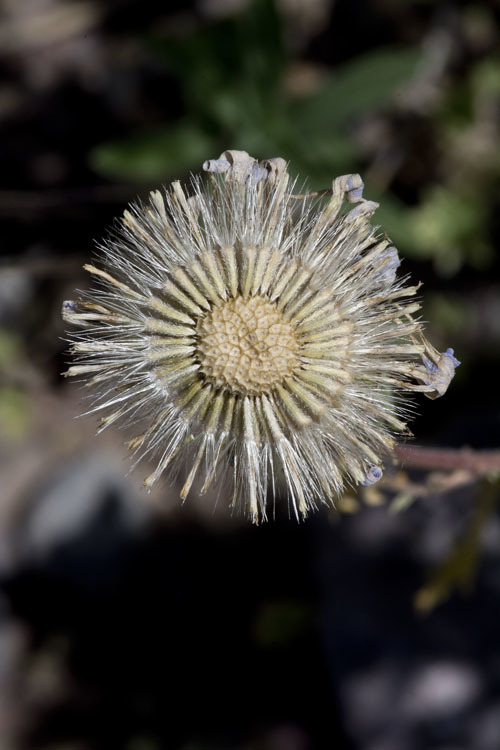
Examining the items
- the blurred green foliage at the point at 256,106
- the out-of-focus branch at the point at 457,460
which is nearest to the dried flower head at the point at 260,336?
the out-of-focus branch at the point at 457,460

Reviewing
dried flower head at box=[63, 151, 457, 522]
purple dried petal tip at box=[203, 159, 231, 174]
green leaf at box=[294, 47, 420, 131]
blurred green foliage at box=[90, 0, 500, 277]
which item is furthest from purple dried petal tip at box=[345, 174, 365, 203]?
green leaf at box=[294, 47, 420, 131]

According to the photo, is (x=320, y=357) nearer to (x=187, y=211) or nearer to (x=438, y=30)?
(x=187, y=211)

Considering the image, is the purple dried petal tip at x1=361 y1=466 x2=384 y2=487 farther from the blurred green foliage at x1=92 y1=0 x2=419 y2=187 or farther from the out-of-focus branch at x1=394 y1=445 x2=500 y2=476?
the blurred green foliage at x1=92 y1=0 x2=419 y2=187

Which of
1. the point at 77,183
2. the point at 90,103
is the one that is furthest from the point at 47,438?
the point at 90,103

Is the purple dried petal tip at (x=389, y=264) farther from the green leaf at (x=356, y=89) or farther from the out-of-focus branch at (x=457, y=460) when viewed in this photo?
the green leaf at (x=356, y=89)

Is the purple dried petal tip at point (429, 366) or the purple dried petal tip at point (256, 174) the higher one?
the purple dried petal tip at point (256, 174)

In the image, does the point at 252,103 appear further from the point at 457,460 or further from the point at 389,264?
the point at 457,460
